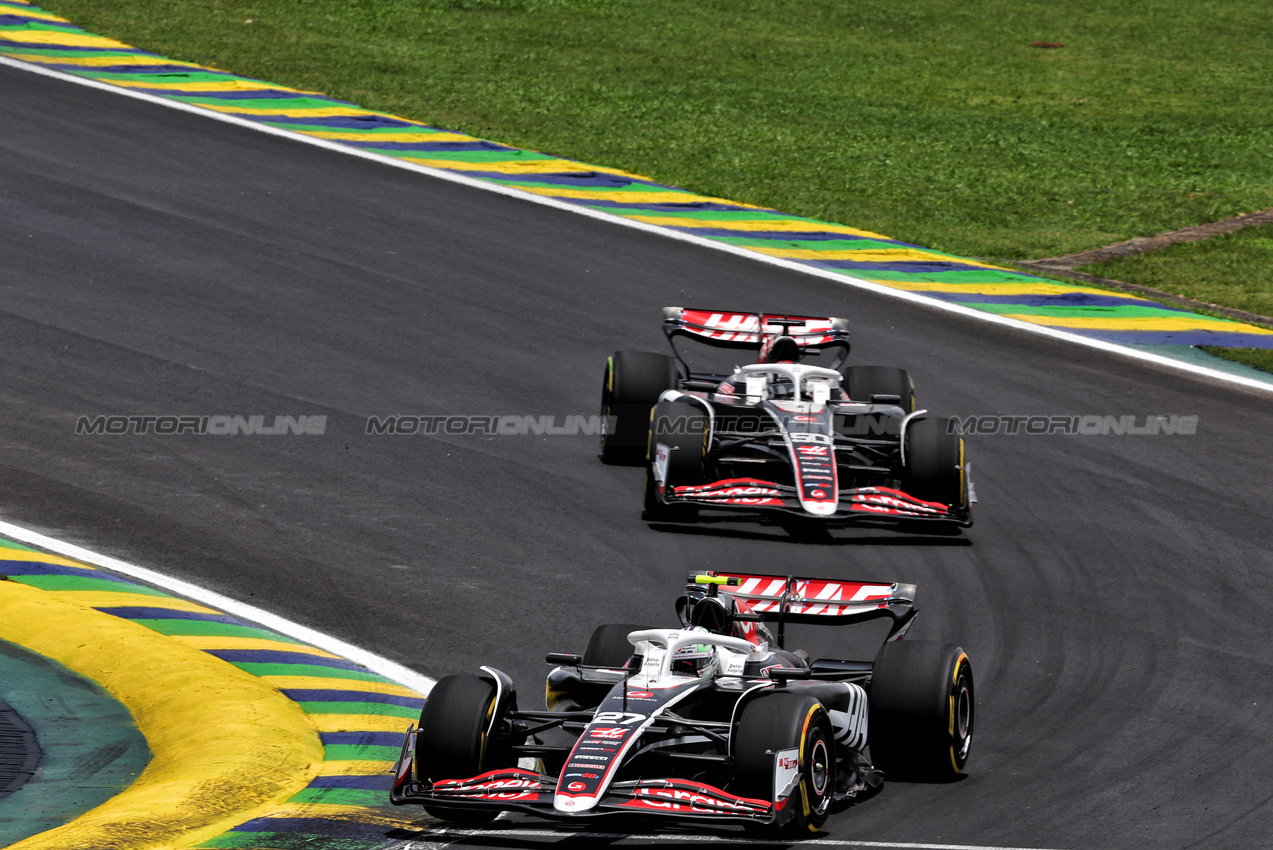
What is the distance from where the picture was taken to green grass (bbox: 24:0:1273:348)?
22.1 meters

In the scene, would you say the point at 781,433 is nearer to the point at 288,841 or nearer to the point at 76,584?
the point at 76,584

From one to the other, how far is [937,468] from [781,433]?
4.03 ft

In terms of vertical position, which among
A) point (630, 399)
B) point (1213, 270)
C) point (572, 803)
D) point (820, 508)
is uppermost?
point (1213, 270)

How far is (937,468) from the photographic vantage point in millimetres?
12477

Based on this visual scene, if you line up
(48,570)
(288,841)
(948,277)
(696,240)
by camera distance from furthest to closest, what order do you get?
(696,240), (948,277), (48,570), (288,841)

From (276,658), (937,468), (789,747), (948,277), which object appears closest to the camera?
(789,747)

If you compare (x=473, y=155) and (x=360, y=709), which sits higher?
(x=473, y=155)

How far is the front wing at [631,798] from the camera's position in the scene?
7.25 meters

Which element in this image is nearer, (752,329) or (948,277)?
(752,329)

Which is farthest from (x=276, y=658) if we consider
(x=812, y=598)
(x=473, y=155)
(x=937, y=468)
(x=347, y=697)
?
(x=473, y=155)

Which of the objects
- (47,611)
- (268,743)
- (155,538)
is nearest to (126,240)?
(155,538)

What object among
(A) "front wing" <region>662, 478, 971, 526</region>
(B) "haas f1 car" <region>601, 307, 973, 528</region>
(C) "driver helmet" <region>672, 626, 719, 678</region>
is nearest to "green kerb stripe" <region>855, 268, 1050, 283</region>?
(B) "haas f1 car" <region>601, 307, 973, 528</region>

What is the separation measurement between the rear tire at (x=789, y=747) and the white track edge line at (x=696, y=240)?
32.8 ft

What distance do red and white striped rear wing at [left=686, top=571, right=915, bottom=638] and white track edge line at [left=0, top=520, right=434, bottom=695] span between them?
1.94m
